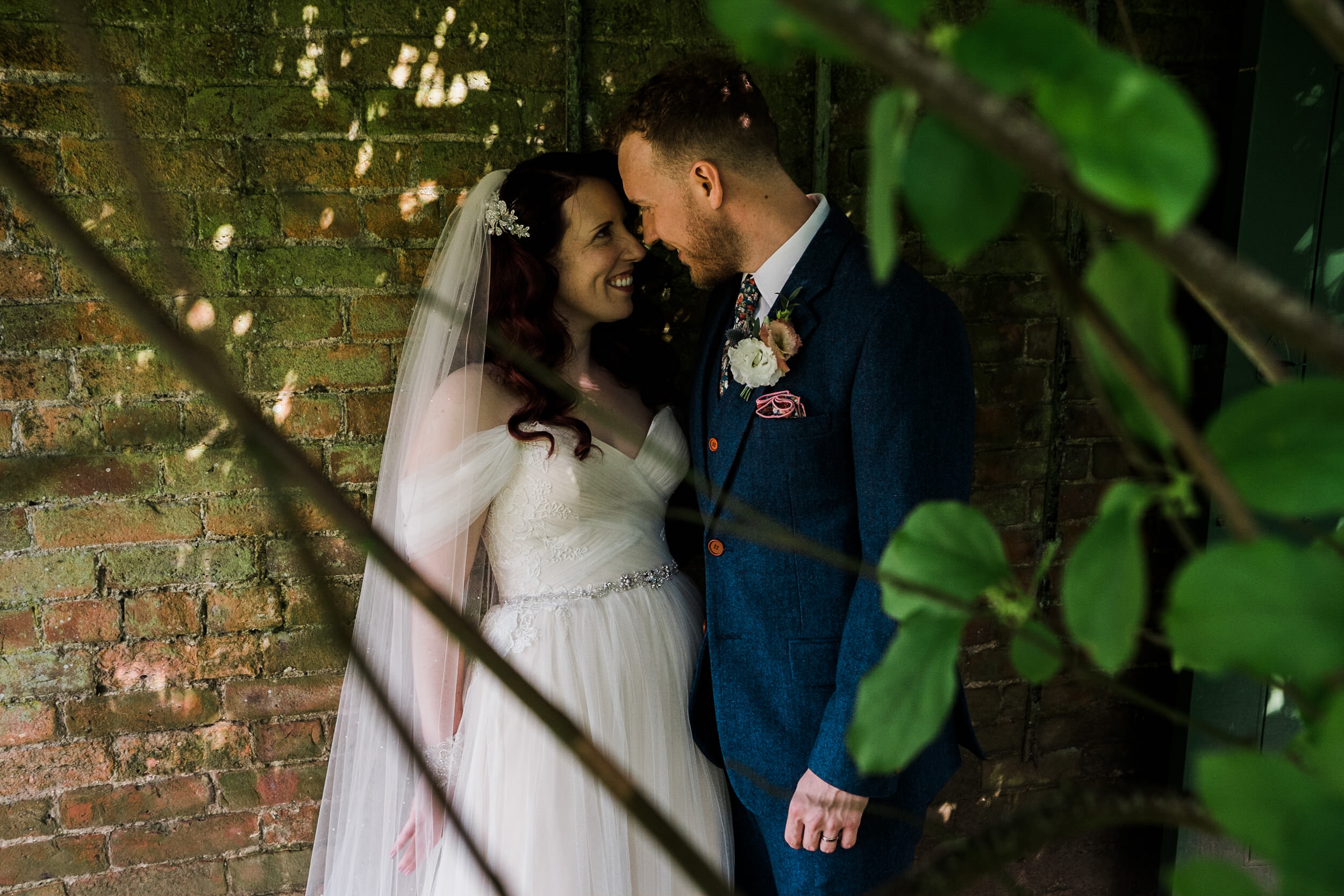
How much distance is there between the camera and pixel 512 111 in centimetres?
178

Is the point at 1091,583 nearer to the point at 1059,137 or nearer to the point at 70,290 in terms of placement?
the point at 1059,137

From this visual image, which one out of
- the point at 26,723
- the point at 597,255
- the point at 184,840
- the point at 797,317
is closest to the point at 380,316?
the point at 597,255

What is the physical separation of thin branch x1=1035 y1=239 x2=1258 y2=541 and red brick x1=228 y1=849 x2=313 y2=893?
82.4 inches

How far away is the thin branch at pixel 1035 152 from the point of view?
0.21m

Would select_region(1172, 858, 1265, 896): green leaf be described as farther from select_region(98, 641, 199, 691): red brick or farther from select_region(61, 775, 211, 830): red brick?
select_region(61, 775, 211, 830): red brick

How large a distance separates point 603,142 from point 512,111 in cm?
19

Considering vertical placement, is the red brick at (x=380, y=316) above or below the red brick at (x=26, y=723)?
above

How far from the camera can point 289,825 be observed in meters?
1.94

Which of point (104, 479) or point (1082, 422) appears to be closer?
point (104, 479)

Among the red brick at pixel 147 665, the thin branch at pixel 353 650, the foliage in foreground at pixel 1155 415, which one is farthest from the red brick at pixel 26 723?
the foliage in foreground at pixel 1155 415

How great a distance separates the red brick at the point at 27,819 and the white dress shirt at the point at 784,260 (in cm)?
173

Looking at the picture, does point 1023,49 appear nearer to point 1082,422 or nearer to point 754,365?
point 754,365

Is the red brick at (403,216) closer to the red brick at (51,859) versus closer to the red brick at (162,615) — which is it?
the red brick at (162,615)

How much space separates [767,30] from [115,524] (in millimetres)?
1890
